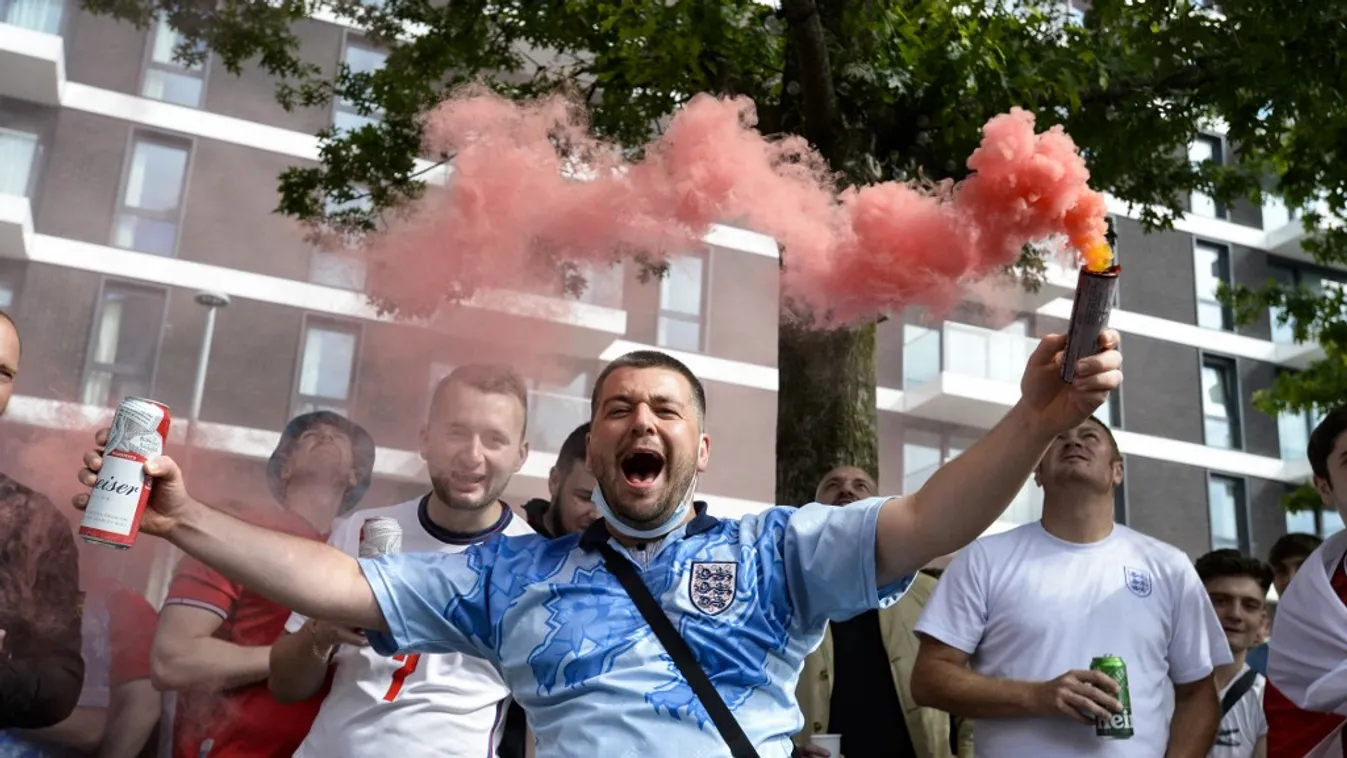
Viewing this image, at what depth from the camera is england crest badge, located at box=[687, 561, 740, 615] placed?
270 centimetres

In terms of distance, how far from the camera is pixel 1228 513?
2616 cm

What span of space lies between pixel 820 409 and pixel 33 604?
4.07 m

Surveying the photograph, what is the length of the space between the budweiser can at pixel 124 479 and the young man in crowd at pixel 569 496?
1.85 m

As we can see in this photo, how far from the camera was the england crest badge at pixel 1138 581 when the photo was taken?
416 cm

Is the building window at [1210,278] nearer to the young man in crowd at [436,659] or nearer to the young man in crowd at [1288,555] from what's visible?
the young man in crowd at [1288,555]

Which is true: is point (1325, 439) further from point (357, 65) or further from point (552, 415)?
point (357, 65)

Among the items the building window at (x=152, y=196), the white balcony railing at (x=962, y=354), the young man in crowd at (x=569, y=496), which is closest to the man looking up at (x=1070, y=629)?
the young man in crowd at (x=569, y=496)

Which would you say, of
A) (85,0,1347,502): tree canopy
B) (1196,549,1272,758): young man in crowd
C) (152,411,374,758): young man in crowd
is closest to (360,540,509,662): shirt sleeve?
(152,411,374,758): young man in crowd

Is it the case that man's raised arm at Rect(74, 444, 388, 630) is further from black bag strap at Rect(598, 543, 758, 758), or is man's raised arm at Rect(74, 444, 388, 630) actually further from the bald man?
the bald man

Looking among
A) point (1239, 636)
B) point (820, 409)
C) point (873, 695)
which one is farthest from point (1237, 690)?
point (820, 409)

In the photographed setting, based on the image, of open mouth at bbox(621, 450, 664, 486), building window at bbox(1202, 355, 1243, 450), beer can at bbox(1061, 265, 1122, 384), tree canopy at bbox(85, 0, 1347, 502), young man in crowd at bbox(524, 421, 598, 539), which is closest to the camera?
beer can at bbox(1061, 265, 1122, 384)

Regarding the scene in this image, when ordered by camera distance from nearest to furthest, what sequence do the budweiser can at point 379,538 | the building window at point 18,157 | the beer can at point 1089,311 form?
the beer can at point 1089,311
the budweiser can at point 379,538
the building window at point 18,157

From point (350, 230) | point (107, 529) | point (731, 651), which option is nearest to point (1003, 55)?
point (350, 230)

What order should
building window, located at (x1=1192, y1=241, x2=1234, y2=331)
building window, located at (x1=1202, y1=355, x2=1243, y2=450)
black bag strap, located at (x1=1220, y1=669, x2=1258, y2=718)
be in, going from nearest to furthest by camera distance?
black bag strap, located at (x1=1220, y1=669, x2=1258, y2=718) → building window, located at (x1=1202, y1=355, x2=1243, y2=450) → building window, located at (x1=1192, y1=241, x2=1234, y2=331)
